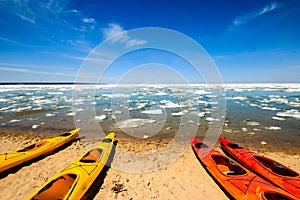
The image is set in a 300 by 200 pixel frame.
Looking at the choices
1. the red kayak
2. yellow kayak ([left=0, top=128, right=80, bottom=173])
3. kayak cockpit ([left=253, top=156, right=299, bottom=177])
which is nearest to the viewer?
the red kayak

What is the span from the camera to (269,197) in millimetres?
4020

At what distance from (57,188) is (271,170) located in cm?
613

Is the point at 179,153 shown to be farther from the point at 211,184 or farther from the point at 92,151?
the point at 92,151

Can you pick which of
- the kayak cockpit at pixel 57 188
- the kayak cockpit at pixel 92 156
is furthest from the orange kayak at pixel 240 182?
the kayak cockpit at pixel 57 188

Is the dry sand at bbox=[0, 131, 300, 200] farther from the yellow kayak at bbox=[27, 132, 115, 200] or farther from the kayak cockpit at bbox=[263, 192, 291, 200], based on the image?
the kayak cockpit at bbox=[263, 192, 291, 200]

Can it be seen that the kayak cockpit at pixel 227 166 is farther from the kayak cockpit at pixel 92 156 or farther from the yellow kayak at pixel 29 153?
the yellow kayak at pixel 29 153

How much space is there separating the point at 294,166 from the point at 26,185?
882 centimetres

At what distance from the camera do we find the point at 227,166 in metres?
5.94

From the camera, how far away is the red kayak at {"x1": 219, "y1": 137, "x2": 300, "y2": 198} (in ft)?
14.6

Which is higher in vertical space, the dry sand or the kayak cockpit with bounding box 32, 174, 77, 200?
the kayak cockpit with bounding box 32, 174, 77, 200

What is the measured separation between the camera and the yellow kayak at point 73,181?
3.96 m

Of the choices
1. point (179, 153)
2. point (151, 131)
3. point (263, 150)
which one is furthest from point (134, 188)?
point (263, 150)

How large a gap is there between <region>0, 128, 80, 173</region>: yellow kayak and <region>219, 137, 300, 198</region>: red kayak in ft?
24.0

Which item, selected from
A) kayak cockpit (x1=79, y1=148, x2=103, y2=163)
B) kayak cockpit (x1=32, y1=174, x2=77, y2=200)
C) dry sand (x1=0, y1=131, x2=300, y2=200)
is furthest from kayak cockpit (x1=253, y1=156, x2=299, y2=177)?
kayak cockpit (x1=32, y1=174, x2=77, y2=200)
